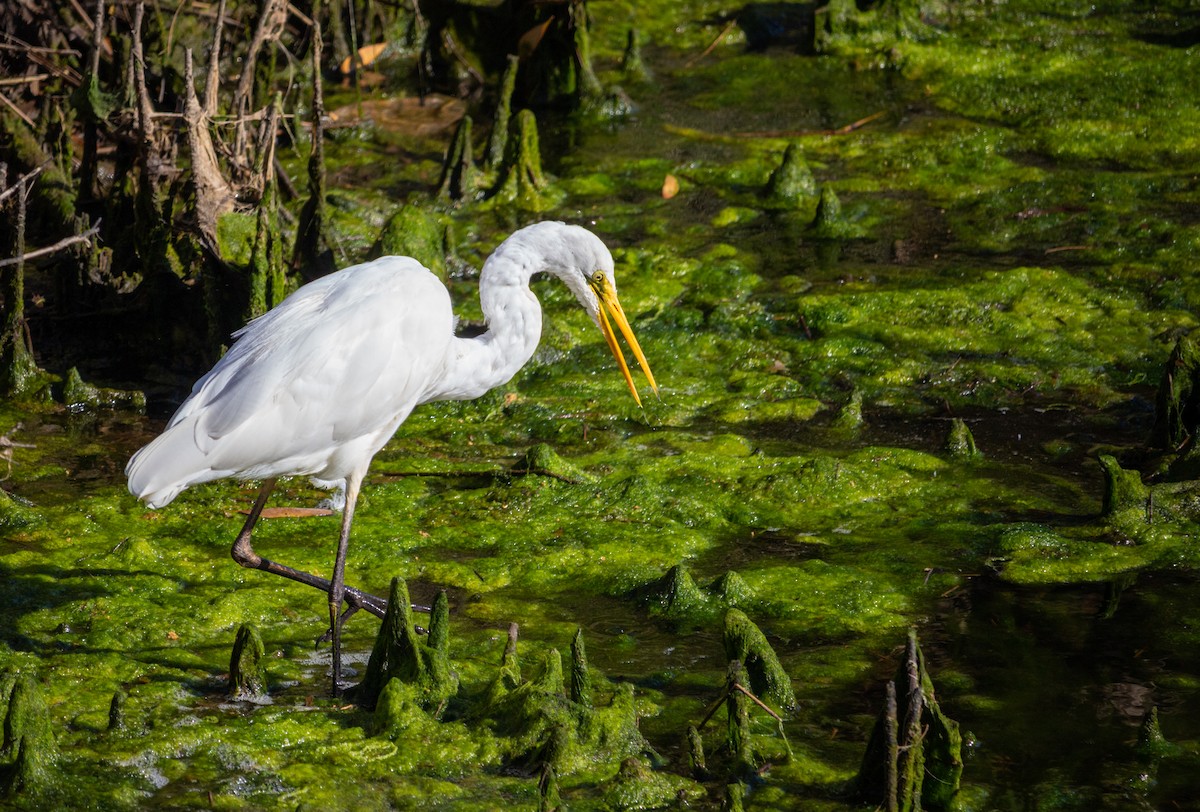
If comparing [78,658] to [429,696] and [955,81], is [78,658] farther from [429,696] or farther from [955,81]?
[955,81]

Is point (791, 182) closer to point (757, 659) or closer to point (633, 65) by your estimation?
point (633, 65)

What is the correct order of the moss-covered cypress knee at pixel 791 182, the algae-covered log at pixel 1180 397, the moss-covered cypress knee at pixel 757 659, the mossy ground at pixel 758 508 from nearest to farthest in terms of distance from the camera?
1. the mossy ground at pixel 758 508
2. the moss-covered cypress knee at pixel 757 659
3. the algae-covered log at pixel 1180 397
4. the moss-covered cypress knee at pixel 791 182

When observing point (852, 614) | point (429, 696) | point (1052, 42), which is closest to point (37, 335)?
point (429, 696)

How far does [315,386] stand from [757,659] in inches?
67.3

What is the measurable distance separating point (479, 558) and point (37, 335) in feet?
11.1

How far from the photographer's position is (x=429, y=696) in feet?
12.3

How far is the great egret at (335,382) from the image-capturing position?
13.4 ft

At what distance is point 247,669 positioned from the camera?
3.85m

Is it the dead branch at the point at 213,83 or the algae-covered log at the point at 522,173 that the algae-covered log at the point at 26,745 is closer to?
the dead branch at the point at 213,83

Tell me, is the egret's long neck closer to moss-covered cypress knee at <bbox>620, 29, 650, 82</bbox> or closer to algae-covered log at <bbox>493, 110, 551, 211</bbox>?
algae-covered log at <bbox>493, 110, 551, 211</bbox>

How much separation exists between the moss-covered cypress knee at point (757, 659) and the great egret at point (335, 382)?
125 centimetres

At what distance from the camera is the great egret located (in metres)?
4.09

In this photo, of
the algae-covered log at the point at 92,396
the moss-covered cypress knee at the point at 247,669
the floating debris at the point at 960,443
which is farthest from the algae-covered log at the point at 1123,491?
the algae-covered log at the point at 92,396

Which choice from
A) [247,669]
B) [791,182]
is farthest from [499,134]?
[247,669]
